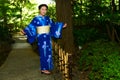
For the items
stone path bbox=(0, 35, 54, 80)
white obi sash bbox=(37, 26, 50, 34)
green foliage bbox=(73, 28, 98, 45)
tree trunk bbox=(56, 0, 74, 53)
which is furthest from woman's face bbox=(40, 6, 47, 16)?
green foliage bbox=(73, 28, 98, 45)

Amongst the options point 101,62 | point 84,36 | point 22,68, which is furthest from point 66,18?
point 84,36

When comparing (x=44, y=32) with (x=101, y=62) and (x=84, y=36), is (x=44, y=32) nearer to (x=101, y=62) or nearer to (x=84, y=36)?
(x=101, y=62)

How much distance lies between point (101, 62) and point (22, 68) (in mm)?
2518

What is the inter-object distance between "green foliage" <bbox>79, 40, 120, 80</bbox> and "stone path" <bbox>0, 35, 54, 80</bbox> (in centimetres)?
113

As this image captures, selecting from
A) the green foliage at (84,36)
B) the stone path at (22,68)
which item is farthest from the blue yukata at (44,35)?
the green foliage at (84,36)

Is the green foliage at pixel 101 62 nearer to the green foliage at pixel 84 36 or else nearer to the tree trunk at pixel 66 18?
the tree trunk at pixel 66 18

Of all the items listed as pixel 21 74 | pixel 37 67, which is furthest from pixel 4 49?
pixel 21 74

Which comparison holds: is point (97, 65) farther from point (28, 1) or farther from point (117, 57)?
point (28, 1)

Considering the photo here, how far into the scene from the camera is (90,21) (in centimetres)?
1526

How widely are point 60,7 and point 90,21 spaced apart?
592 centimetres

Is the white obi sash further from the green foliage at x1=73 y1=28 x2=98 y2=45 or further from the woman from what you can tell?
the green foliage at x1=73 y1=28 x2=98 y2=45

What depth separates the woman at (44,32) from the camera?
7643mm

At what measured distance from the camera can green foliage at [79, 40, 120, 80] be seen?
659cm

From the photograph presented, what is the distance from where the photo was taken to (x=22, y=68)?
9023 mm
